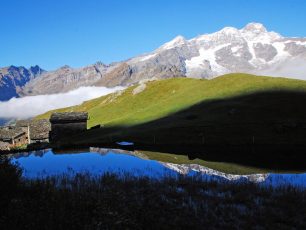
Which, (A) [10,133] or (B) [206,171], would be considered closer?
(B) [206,171]

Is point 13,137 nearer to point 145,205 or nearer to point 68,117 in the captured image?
point 68,117

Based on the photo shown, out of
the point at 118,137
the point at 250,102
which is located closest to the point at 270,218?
the point at 118,137

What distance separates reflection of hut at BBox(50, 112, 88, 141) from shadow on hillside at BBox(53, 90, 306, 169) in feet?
12.9

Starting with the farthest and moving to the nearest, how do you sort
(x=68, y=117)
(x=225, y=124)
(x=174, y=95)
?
(x=174, y=95) < (x=68, y=117) < (x=225, y=124)

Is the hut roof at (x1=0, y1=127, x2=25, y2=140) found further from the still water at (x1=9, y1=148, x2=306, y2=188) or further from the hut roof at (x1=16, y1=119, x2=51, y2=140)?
the still water at (x1=9, y1=148, x2=306, y2=188)

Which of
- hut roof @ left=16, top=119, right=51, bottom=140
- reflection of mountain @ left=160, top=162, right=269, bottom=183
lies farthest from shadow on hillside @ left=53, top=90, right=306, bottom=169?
hut roof @ left=16, top=119, right=51, bottom=140

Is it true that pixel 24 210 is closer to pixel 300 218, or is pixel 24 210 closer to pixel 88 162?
pixel 300 218

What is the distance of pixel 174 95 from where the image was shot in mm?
142500

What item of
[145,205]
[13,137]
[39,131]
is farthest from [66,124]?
[145,205]

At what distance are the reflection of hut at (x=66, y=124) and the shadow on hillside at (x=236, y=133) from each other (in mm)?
3936

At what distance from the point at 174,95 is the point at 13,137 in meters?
56.1

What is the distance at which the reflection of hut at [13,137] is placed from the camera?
14343 cm

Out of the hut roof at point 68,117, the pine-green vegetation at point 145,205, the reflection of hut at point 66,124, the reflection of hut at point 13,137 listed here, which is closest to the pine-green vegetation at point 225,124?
the reflection of hut at point 66,124

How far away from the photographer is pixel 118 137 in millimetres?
79188
